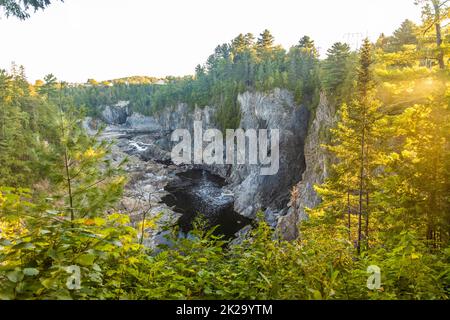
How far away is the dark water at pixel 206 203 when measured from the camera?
3816 centimetres

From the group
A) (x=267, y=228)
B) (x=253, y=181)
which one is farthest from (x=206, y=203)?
(x=267, y=228)

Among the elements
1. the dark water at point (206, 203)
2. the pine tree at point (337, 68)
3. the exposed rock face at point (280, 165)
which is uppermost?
the pine tree at point (337, 68)

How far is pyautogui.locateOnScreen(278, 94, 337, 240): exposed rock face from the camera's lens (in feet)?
97.1

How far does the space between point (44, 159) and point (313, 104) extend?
4323cm

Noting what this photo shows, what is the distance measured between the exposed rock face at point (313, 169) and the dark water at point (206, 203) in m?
6.10

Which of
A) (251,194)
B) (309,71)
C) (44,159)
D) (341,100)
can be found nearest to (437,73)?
(44,159)

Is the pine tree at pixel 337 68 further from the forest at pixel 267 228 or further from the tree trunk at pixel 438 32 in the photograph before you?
the tree trunk at pixel 438 32

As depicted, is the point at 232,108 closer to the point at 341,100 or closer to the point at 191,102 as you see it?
the point at 191,102

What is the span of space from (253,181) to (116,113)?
103826mm

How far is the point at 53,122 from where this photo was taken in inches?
244

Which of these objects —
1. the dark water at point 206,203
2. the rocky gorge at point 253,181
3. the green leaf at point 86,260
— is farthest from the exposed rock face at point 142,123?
the green leaf at point 86,260

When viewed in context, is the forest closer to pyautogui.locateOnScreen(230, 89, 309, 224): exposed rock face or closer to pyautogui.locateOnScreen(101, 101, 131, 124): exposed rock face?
pyautogui.locateOnScreen(230, 89, 309, 224): exposed rock face

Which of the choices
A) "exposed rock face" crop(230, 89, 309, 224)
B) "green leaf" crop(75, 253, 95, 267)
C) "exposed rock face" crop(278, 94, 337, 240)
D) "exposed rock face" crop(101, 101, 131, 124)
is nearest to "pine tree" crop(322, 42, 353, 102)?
"exposed rock face" crop(278, 94, 337, 240)

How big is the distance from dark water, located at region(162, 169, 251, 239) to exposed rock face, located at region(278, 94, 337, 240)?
6104mm
